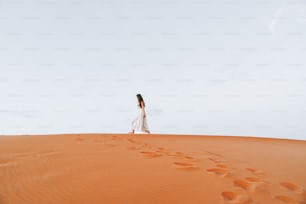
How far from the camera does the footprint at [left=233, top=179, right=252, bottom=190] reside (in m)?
1.65

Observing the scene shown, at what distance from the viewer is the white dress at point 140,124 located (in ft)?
27.5

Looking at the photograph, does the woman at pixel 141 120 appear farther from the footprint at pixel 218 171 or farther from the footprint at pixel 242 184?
the footprint at pixel 242 184

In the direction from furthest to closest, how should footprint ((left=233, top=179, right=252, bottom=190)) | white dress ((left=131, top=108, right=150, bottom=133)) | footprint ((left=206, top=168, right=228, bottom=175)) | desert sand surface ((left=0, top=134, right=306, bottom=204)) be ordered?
white dress ((left=131, top=108, right=150, bottom=133)), footprint ((left=206, top=168, right=228, bottom=175)), footprint ((left=233, top=179, right=252, bottom=190)), desert sand surface ((left=0, top=134, right=306, bottom=204))

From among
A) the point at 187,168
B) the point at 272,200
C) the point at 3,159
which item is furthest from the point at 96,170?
the point at 272,200

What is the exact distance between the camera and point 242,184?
5.64 ft

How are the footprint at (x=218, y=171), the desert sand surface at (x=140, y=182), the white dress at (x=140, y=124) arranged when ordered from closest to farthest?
the desert sand surface at (x=140, y=182) → the footprint at (x=218, y=171) → the white dress at (x=140, y=124)

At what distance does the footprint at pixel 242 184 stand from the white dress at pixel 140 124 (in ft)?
22.0

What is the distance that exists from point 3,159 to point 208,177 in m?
2.35

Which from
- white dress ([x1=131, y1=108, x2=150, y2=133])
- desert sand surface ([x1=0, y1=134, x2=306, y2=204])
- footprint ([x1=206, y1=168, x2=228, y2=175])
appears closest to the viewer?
desert sand surface ([x1=0, y1=134, x2=306, y2=204])

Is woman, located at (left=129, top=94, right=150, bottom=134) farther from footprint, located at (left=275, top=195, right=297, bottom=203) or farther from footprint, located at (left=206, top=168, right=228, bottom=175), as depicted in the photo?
footprint, located at (left=275, top=195, right=297, bottom=203)

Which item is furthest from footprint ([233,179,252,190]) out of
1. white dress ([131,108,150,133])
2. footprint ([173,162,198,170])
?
white dress ([131,108,150,133])

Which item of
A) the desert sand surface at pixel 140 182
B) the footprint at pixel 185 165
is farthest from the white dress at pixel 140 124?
the footprint at pixel 185 165

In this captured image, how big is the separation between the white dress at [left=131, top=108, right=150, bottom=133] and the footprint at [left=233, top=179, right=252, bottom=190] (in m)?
6.71

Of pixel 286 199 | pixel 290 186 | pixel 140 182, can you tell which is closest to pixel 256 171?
pixel 290 186
